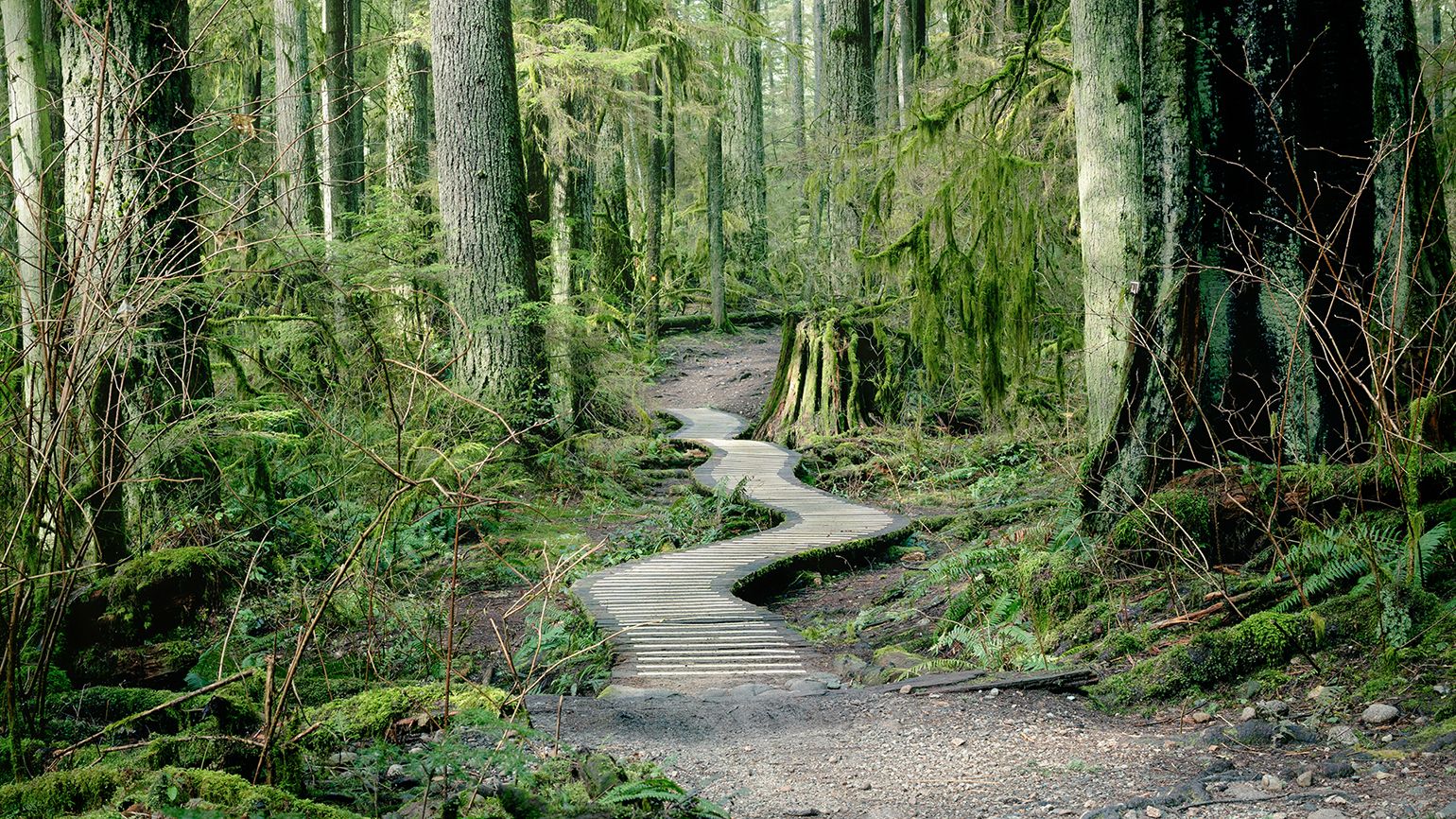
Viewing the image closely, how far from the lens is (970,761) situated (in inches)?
160

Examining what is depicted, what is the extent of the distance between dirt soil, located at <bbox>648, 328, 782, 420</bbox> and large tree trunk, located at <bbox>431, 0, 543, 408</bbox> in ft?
31.5

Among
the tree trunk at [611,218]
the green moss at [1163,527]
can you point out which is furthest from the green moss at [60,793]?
the tree trunk at [611,218]

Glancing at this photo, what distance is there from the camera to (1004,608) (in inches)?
235

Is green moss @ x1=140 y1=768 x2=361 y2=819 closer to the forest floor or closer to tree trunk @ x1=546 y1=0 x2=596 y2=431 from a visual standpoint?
the forest floor

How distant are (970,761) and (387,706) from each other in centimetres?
222

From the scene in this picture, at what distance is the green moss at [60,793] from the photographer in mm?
2654

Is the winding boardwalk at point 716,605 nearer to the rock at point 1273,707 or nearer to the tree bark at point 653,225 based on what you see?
the rock at point 1273,707

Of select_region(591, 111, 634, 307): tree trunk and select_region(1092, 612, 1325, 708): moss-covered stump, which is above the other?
select_region(591, 111, 634, 307): tree trunk

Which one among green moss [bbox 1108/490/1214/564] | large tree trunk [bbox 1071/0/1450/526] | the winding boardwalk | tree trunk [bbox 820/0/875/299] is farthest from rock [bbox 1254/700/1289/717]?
tree trunk [bbox 820/0/875/299]

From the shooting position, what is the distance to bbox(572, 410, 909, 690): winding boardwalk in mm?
6078

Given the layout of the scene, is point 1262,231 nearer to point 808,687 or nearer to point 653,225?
point 808,687

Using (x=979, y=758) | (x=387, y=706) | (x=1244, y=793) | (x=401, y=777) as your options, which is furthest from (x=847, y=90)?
(x=401, y=777)

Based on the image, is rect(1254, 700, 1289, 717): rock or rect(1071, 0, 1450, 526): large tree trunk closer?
rect(1254, 700, 1289, 717): rock

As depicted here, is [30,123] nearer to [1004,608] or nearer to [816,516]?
[1004,608]
